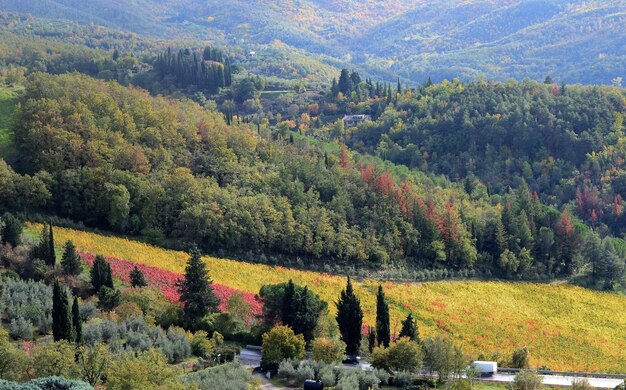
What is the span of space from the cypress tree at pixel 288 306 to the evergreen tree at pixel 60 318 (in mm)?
14510

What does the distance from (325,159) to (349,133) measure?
179 ft

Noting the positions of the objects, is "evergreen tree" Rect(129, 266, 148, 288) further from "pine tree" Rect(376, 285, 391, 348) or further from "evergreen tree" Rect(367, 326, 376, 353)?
"pine tree" Rect(376, 285, 391, 348)

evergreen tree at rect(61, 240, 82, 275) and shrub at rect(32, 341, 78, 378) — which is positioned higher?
evergreen tree at rect(61, 240, 82, 275)

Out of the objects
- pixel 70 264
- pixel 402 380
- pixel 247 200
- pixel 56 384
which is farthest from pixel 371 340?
pixel 247 200

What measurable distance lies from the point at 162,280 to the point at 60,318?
1861 centimetres

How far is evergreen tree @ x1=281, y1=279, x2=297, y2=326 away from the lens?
5172 cm

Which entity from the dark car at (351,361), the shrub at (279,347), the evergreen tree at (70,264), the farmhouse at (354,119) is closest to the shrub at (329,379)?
the shrub at (279,347)

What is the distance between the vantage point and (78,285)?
55.7 meters

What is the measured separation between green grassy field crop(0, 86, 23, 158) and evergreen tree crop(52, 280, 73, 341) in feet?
147

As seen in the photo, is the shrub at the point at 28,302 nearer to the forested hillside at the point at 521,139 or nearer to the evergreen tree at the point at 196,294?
the evergreen tree at the point at 196,294

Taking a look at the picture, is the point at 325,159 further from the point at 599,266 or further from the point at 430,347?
the point at 430,347

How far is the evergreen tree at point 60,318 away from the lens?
4259 centimetres

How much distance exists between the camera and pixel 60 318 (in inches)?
1682

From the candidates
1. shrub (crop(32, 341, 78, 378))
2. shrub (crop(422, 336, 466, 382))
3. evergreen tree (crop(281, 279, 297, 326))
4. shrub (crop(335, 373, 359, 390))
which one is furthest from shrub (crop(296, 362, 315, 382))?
shrub (crop(32, 341, 78, 378))
